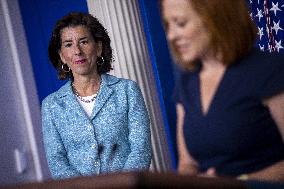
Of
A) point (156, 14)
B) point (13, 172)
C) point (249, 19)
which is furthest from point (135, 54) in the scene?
point (249, 19)

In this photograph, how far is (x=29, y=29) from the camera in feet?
11.6

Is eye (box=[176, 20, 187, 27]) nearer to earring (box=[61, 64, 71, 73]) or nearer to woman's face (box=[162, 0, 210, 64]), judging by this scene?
woman's face (box=[162, 0, 210, 64])

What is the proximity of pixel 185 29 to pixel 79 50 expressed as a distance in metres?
1.24

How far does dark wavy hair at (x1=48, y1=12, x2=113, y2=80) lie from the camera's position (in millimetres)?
2229

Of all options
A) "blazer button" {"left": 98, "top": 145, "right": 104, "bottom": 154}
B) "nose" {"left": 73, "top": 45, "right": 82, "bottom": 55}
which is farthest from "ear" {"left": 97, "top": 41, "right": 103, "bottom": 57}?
"blazer button" {"left": 98, "top": 145, "right": 104, "bottom": 154}

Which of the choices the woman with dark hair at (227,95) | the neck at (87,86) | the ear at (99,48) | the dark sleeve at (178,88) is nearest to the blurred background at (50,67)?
the ear at (99,48)

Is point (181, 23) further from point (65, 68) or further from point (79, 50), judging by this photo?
point (65, 68)

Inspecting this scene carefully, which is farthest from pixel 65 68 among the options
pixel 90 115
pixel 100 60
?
pixel 90 115

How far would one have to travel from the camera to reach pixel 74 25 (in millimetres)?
2223

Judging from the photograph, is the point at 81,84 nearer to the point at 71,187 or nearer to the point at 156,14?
the point at 156,14

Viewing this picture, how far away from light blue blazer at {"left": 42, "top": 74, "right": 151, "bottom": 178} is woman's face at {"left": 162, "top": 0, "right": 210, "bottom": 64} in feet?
3.33

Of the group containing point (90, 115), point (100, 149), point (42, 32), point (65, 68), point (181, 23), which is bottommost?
point (100, 149)

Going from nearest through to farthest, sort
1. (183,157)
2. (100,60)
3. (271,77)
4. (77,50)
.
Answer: (271,77)
(183,157)
(77,50)
(100,60)

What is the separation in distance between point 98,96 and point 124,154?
31cm
